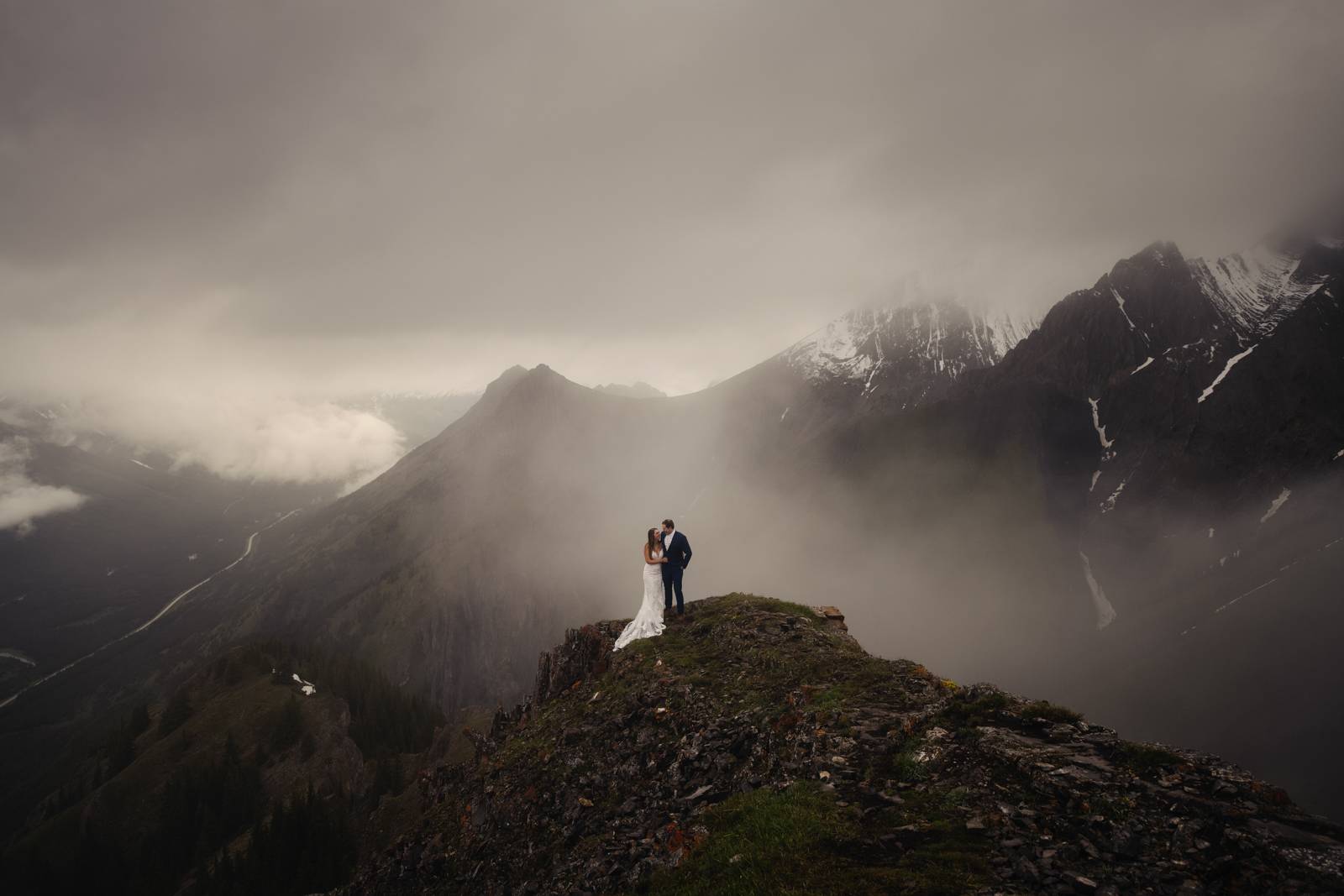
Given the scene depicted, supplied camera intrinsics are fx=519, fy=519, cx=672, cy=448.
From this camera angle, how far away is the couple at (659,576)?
2634cm

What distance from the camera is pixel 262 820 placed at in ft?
326

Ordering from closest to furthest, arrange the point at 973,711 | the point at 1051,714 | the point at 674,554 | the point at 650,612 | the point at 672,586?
1. the point at 1051,714
2. the point at 973,711
3. the point at 674,554
4. the point at 650,612
5. the point at 672,586

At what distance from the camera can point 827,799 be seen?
1193cm

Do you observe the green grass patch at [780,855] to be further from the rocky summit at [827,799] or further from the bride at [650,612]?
the bride at [650,612]

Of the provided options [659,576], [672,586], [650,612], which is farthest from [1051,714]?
[672,586]

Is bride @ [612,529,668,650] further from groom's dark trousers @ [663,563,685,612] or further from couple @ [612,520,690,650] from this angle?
groom's dark trousers @ [663,563,685,612]

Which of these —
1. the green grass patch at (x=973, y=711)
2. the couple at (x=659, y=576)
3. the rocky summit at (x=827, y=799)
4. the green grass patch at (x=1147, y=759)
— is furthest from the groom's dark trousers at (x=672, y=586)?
the green grass patch at (x=1147, y=759)

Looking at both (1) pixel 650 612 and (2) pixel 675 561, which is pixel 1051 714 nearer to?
(2) pixel 675 561

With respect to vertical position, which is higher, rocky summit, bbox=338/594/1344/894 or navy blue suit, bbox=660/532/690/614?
navy blue suit, bbox=660/532/690/614

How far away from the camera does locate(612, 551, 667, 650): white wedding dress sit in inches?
1072

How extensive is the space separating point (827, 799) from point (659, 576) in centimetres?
1611

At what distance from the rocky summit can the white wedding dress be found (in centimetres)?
215

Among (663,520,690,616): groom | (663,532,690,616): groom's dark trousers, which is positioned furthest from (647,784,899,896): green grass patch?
(663,520,690,616): groom

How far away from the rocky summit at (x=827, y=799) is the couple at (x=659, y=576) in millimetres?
2391
